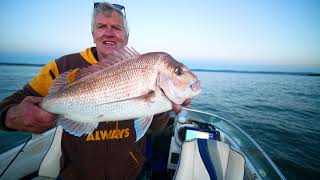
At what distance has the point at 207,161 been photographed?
7.73ft

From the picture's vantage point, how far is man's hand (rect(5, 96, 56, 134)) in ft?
5.92

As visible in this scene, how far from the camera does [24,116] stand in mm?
1824

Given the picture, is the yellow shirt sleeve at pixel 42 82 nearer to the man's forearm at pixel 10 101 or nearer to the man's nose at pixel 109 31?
the man's forearm at pixel 10 101

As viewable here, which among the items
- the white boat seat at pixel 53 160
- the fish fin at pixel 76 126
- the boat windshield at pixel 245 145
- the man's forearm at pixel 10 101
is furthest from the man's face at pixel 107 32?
the boat windshield at pixel 245 145

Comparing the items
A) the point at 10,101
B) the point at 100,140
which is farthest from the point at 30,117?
the point at 100,140

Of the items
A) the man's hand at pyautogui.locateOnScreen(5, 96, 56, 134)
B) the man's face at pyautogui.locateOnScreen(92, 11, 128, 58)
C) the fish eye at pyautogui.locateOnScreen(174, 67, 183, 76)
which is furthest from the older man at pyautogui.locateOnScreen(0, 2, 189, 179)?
the fish eye at pyautogui.locateOnScreen(174, 67, 183, 76)

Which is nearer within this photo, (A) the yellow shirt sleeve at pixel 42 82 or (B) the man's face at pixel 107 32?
(A) the yellow shirt sleeve at pixel 42 82

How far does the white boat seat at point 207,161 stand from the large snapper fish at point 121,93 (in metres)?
0.93

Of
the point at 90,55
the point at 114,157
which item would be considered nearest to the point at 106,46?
the point at 90,55

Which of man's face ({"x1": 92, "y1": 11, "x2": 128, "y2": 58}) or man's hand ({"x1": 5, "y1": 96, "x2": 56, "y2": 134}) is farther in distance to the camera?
man's face ({"x1": 92, "y1": 11, "x2": 128, "y2": 58})

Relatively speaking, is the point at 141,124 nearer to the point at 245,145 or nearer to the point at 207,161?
the point at 207,161

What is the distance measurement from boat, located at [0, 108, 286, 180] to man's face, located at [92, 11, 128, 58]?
1463 millimetres

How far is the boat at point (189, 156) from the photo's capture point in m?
2.40

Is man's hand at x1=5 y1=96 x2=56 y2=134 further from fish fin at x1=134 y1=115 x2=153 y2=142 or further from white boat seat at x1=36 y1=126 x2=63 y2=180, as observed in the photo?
white boat seat at x1=36 y1=126 x2=63 y2=180
